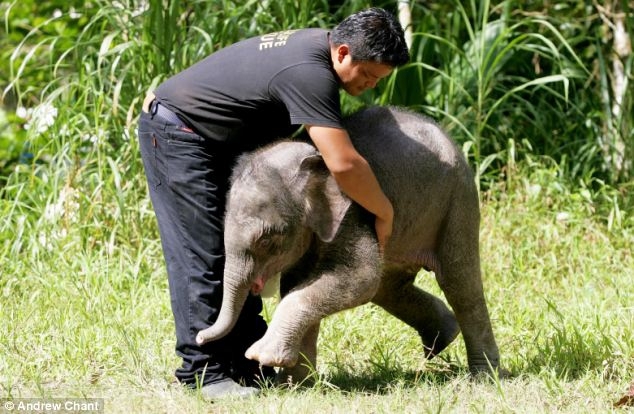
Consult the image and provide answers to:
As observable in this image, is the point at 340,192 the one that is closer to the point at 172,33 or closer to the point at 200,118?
the point at 200,118

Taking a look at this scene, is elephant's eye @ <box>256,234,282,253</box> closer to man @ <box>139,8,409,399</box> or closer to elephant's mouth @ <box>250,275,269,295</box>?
elephant's mouth @ <box>250,275,269,295</box>

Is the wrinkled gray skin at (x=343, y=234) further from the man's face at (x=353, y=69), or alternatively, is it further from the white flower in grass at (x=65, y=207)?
the white flower in grass at (x=65, y=207)

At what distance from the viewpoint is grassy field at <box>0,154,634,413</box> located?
493 cm

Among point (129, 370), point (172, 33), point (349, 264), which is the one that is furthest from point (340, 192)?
point (172, 33)

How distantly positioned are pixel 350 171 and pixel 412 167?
1.76 ft

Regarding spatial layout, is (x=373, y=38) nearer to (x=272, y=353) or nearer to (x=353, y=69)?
(x=353, y=69)

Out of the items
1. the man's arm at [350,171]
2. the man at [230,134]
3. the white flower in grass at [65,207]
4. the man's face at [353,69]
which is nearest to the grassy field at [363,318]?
the white flower in grass at [65,207]

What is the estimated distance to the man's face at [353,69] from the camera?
15.3ft

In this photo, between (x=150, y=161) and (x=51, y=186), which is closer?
(x=150, y=161)

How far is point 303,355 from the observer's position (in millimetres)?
4973

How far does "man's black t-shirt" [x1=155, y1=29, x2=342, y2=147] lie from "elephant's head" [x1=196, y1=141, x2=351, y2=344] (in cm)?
17

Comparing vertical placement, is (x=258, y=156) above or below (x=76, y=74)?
above

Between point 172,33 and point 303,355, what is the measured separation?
10.0ft

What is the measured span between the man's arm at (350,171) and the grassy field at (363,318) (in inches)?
35.1
